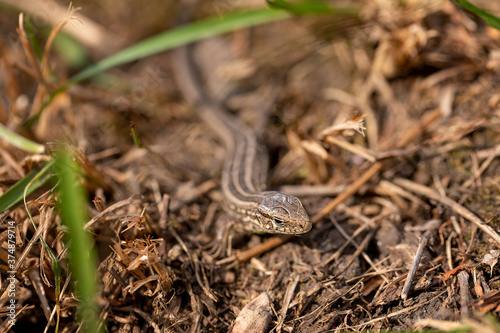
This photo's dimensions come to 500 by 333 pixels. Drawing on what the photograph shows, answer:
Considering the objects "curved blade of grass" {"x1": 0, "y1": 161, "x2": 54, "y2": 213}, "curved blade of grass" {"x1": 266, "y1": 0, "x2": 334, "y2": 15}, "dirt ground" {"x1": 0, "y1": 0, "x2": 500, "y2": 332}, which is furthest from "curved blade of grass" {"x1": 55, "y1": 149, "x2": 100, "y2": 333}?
"curved blade of grass" {"x1": 266, "y1": 0, "x2": 334, "y2": 15}

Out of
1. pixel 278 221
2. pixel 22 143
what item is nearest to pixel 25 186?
pixel 22 143

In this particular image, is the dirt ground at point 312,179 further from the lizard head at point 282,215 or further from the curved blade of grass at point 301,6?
the curved blade of grass at point 301,6

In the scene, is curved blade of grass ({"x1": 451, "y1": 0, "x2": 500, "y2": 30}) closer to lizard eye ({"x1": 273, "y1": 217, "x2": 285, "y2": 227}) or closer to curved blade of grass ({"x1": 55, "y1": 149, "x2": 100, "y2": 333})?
lizard eye ({"x1": 273, "y1": 217, "x2": 285, "y2": 227})

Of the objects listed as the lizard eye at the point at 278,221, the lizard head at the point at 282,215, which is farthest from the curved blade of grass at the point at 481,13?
the lizard eye at the point at 278,221

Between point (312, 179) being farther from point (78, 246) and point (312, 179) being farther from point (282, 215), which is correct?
point (78, 246)

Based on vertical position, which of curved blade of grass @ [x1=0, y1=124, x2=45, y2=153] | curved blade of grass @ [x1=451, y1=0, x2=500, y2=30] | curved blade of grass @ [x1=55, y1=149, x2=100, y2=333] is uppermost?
curved blade of grass @ [x1=451, y1=0, x2=500, y2=30]

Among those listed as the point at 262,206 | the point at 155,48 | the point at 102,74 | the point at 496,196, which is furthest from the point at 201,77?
the point at 496,196
